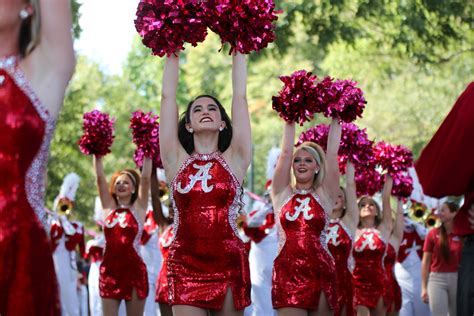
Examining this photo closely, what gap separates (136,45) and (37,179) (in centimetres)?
4854

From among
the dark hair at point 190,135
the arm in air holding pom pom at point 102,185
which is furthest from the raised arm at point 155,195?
the dark hair at point 190,135

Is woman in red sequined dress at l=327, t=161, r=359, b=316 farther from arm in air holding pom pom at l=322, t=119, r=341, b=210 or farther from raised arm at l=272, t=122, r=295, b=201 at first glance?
raised arm at l=272, t=122, r=295, b=201

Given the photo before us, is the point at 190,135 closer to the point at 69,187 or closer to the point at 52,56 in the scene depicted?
the point at 52,56

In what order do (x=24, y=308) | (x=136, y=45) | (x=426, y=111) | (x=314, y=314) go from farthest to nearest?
(x=136, y=45) < (x=426, y=111) < (x=314, y=314) < (x=24, y=308)

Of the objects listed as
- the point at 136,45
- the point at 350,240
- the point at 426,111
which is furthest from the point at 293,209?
the point at 136,45

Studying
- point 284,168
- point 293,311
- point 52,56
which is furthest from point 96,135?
point 52,56

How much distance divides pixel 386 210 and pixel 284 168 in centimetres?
413

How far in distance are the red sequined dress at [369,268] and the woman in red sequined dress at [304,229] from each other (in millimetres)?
3723

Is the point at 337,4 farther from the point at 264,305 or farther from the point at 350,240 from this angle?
the point at 350,240

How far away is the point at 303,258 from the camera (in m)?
8.65

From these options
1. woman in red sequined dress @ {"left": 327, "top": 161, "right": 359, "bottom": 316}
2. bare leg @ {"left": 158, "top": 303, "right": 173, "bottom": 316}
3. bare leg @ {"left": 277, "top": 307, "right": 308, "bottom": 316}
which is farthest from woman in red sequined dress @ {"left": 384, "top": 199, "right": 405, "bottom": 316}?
bare leg @ {"left": 277, "top": 307, "right": 308, "bottom": 316}

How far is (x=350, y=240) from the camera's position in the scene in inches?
411

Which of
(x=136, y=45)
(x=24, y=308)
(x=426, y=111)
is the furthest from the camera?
(x=136, y=45)

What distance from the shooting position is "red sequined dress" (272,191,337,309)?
8547 millimetres
